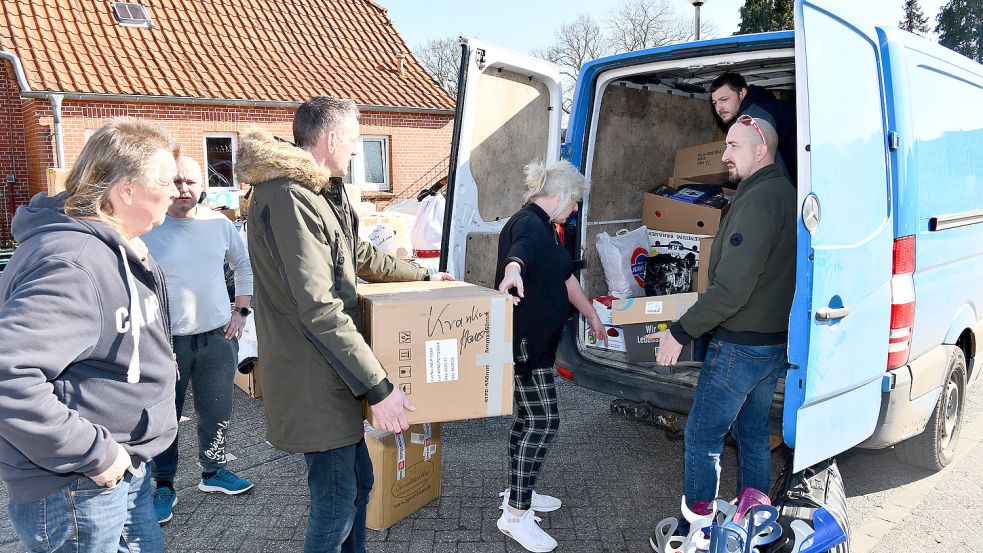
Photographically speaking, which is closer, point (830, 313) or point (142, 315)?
point (142, 315)

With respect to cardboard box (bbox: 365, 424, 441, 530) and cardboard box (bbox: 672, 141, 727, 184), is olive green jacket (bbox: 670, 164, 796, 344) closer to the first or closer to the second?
cardboard box (bbox: 365, 424, 441, 530)

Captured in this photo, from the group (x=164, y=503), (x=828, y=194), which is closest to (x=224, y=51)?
(x=164, y=503)

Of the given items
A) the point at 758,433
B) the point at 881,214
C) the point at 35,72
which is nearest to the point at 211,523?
the point at 758,433

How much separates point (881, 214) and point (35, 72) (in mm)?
12230

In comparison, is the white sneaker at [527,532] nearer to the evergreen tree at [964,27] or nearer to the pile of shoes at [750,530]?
the pile of shoes at [750,530]

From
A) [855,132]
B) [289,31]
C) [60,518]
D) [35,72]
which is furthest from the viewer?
[289,31]

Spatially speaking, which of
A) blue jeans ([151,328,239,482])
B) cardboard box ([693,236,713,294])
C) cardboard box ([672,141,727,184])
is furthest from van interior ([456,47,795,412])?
blue jeans ([151,328,239,482])

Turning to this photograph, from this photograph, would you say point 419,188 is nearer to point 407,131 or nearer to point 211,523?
point 407,131

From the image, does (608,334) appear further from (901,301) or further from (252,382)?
(252,382)

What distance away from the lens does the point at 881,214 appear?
→ 9.18 feet

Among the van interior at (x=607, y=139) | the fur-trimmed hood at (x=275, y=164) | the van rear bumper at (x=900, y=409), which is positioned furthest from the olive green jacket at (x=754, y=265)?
the fur-trimmed hood at (x=275, y=164)

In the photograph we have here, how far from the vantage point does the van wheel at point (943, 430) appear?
3604 millimetres

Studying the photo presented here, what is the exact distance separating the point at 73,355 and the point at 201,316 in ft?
6.14

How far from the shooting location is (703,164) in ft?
15.6
